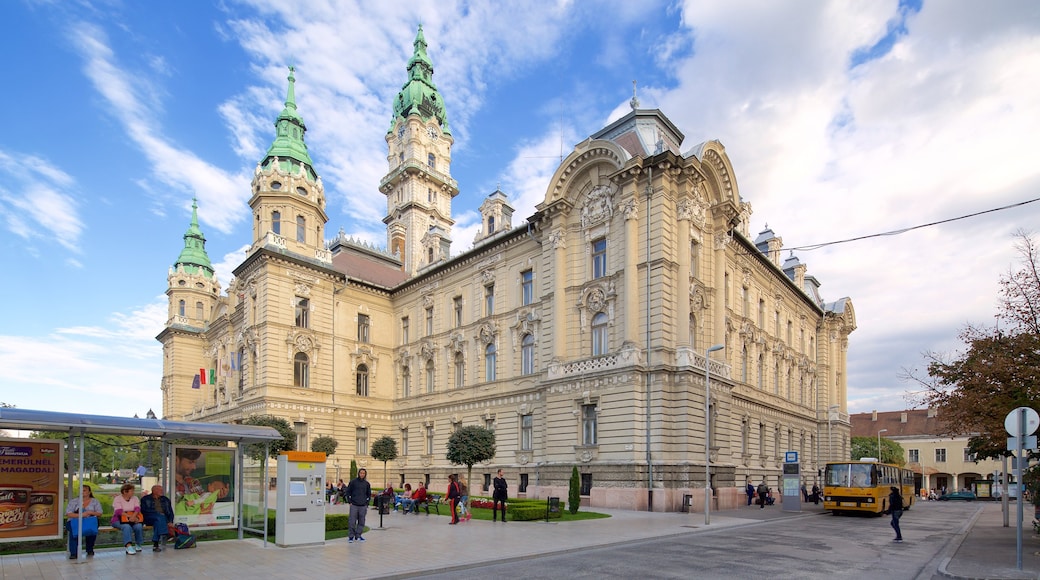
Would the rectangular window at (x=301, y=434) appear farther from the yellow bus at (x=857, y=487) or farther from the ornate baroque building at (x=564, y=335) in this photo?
the yellow bus at (x=857, y=487)

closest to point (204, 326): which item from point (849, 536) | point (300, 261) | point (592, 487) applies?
point (300, 261)

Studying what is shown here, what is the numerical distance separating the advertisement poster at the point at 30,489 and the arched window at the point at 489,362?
2983cm

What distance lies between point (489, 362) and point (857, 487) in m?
22.6

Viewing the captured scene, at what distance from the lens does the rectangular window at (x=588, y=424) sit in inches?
1362

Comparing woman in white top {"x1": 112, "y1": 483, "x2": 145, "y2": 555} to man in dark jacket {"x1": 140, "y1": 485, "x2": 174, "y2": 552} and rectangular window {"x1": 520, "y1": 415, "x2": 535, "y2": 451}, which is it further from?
rectangular window {"x1": 520, "y1": 415, "x2": 535, "y2": 451}

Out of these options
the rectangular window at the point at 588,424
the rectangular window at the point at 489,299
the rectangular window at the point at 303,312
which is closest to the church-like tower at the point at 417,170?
the rectangular window at the point at 303,312

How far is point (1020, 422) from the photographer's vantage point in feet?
43.7

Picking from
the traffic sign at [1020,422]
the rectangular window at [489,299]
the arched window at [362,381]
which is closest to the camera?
the traffic sign at [1020,422]

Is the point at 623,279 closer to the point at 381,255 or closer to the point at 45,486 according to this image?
the point at 45,486

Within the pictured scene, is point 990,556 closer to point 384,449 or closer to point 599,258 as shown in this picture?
point 599,258

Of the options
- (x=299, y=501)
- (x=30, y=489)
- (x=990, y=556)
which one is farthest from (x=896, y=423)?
(x=30, y=489)

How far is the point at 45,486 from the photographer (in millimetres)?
15172

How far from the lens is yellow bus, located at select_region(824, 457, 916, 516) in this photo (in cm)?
3192

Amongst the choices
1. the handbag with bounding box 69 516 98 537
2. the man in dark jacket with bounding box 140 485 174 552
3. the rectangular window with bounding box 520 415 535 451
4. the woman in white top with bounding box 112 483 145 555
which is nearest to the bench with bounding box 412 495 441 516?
the rectangular window with bounding box 520 415 535 451
